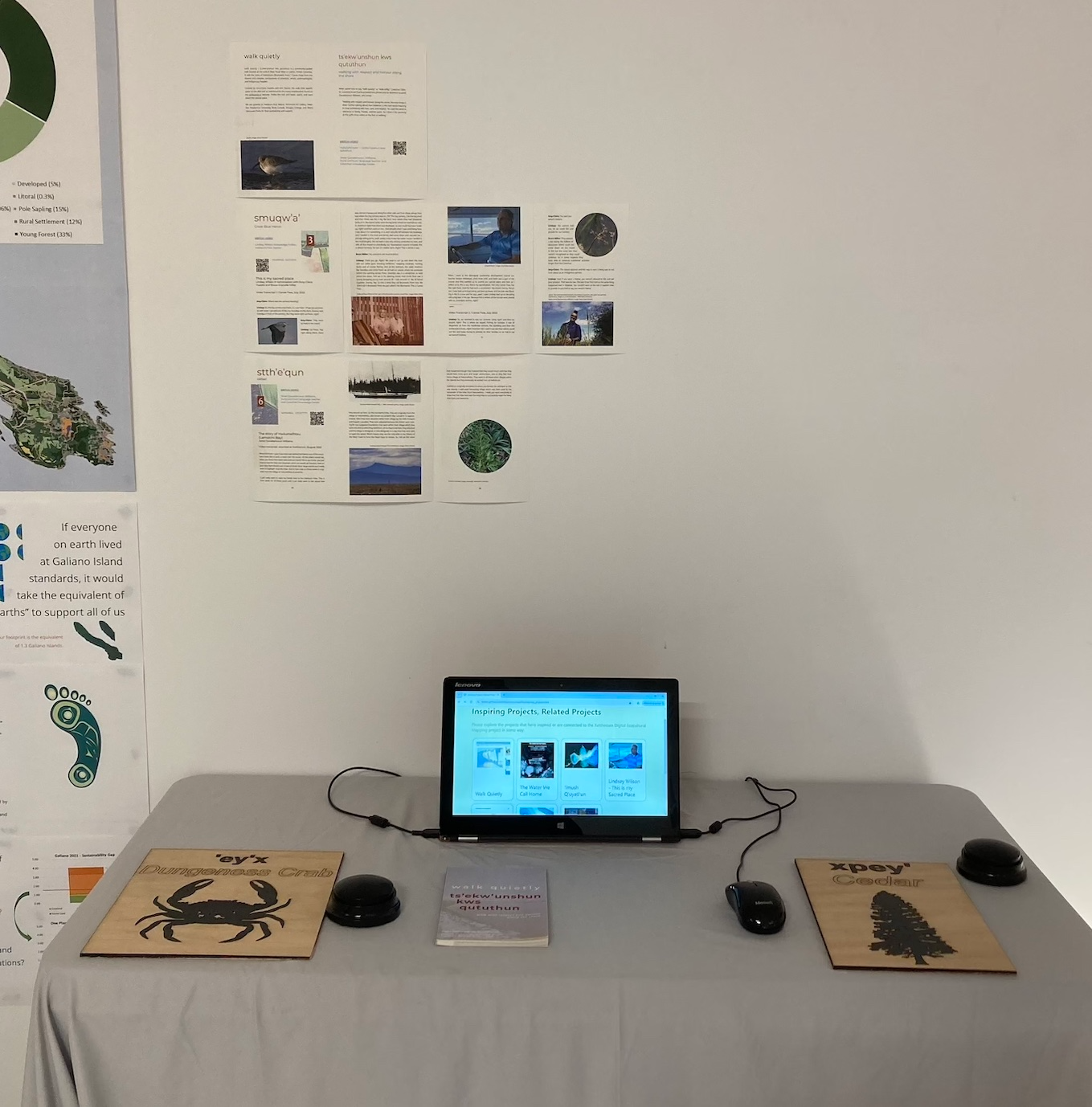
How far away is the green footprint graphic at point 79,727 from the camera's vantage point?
171 cm

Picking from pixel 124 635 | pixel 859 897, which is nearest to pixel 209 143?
pixel 124 635

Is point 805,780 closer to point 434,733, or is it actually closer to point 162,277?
point 434,733

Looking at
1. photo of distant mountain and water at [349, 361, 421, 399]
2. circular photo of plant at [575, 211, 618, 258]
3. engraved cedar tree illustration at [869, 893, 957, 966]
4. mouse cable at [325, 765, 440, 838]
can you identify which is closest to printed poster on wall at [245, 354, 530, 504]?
photo of distant mountain and water at [349, 361, 421, 399]

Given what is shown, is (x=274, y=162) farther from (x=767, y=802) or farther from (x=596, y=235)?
(x=767, y=802)

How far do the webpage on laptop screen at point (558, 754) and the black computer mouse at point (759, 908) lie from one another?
24 centimetres

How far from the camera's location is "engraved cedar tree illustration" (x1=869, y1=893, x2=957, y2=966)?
121cm

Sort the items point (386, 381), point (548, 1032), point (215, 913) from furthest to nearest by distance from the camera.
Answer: point (386, 381) → point (215, 913) → point (548, 1032)

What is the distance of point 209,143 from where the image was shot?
5.14ft

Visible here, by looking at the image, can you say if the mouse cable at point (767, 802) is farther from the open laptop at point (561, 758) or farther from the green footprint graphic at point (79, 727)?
the green footprint graphic at point (79, 727)

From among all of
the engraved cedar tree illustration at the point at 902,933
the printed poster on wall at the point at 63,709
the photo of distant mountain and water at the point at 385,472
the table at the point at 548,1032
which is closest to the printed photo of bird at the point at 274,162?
the photo of distant mountain and water at the point at 385,472

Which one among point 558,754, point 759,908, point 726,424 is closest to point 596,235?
point 726,424

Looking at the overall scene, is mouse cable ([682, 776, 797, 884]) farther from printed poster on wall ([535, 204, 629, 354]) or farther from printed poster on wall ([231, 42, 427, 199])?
printed poster on wall ([231, 42, 427, 199])

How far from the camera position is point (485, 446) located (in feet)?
5.39

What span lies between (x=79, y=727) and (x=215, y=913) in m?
0.64
